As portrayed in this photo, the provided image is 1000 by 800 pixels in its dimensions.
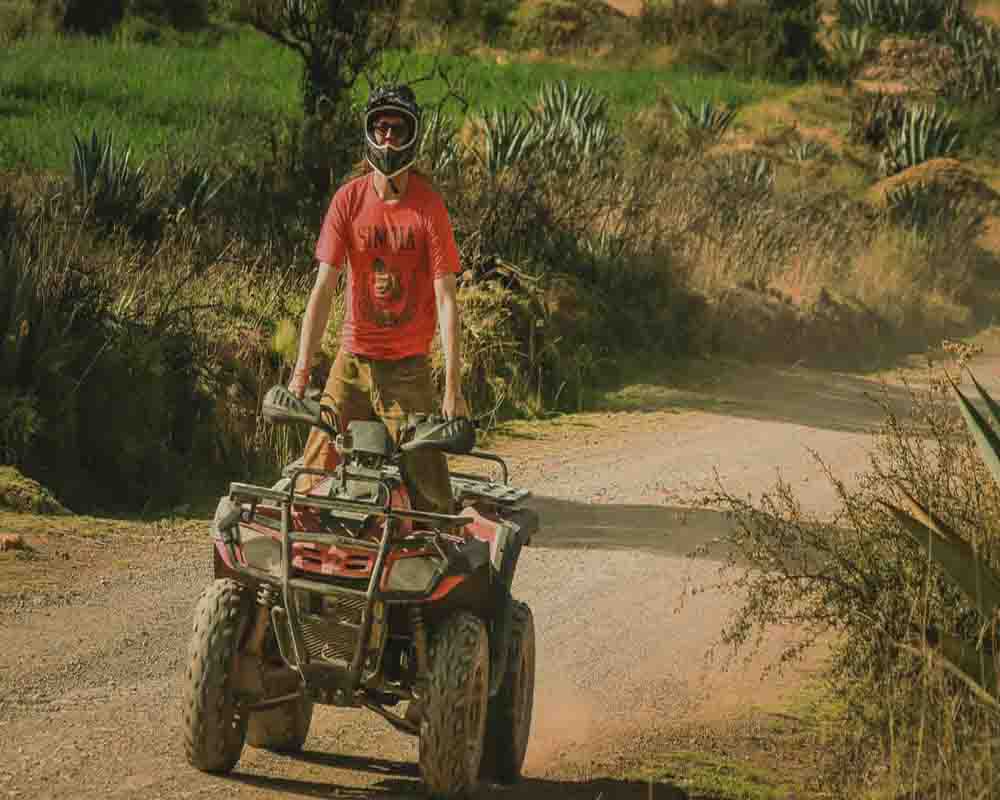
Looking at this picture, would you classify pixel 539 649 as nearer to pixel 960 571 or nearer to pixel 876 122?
pixel 960 571

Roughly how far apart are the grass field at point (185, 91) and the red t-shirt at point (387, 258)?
35.4 feet

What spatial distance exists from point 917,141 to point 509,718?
24.1 m

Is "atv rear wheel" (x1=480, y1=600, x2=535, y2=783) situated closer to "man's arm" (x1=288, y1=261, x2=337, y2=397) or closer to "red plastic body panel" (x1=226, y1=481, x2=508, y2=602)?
"red plastic body panel" (x1=226, y1=481, x2=508, y2=602)

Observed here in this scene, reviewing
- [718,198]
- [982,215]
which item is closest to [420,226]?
[718,198]

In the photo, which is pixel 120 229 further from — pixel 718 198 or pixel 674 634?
pixel 718 198

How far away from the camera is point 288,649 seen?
19.1 ft

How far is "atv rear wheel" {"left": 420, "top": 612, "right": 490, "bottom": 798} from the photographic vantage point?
566cm

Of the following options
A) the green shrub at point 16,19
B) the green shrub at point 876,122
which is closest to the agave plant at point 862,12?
the green shrub at point 876,122

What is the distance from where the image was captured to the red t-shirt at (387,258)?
6703 millimetres

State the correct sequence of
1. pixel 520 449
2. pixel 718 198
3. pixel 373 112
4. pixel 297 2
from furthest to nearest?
1. pixel 718 198
2. pixel 297 2
3. pixel 520 449
4. pixel 373 112

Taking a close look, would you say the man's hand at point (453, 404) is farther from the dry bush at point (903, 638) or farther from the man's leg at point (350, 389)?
the dry bush at point (903, 638)

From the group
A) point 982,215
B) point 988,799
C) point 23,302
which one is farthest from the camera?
point 982,215

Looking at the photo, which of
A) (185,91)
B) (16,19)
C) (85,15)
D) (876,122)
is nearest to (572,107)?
(185,91)

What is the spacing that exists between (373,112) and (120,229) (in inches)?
313
